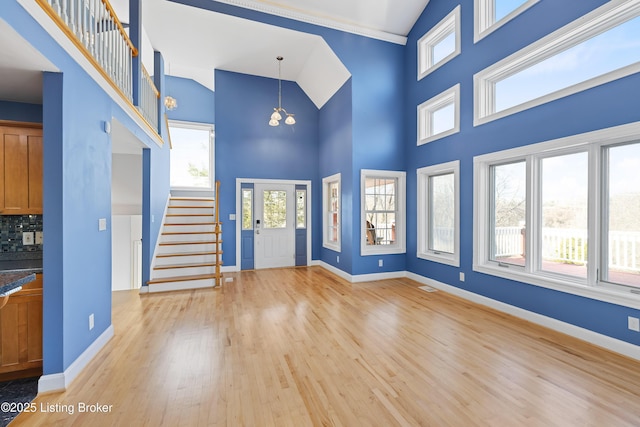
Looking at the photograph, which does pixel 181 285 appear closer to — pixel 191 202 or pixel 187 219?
pixel 187 219

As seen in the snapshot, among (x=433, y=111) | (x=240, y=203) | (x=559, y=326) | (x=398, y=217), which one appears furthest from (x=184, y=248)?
(x=559, y=326)

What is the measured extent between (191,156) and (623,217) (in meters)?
8.65

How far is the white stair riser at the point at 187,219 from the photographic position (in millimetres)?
6121

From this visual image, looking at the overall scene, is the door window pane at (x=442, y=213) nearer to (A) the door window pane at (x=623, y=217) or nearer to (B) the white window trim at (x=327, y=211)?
(B) the white window trim at (x=327, y=211)

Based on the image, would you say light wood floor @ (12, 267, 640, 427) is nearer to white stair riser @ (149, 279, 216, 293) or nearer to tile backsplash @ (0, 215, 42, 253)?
white stair riser @ (149, 279, 216, 293)

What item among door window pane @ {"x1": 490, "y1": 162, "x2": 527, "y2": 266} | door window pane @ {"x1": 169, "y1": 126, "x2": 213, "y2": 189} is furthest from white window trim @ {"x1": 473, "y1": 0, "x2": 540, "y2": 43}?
door window pane @ {"x1": 169, "y1": 126, "x2": 213, "y2": 189}

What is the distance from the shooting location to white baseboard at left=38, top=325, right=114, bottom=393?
214 centimetres

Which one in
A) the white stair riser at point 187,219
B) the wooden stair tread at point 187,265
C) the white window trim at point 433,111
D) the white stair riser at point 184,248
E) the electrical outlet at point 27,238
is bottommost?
the wooden stair tread at point 187,265

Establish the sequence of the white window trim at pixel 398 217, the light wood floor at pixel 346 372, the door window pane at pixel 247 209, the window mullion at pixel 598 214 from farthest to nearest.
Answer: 1. the door window pane at pixel 247 209
2. the white window trim at pixel 398 217
3. the window mullion at pixel 598 214
4. the light wood floor at pixel 346 372

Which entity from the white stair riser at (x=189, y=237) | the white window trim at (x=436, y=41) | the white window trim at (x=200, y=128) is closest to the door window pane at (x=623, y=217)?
the white window trim at (x=436, y=41)

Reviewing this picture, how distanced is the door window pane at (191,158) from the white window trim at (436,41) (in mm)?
5891

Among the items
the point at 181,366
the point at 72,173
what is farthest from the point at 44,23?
the point at 181,366

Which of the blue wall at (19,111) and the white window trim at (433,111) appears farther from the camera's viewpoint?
the white window trim at (433,111)

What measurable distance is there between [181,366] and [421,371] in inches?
82.4
